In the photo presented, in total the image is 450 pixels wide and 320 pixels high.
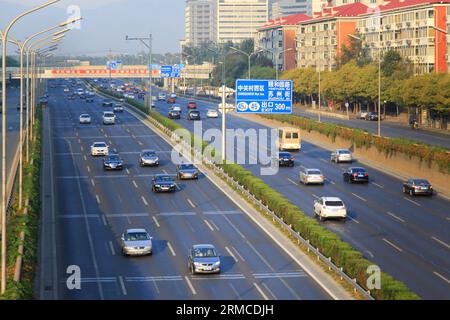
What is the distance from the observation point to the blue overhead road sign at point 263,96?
71438 millimetres

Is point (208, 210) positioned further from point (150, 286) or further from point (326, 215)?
point (150, 286)

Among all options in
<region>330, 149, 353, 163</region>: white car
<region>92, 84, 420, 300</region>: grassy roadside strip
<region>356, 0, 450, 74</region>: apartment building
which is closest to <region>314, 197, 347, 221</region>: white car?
<region>92, 84, 420, 300</region>: grassy roadside strip

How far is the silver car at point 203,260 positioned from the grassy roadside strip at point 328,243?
4.53 m

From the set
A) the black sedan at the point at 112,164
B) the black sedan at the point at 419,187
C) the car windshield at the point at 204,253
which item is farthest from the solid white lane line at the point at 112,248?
the black sedan at the point at 112,164

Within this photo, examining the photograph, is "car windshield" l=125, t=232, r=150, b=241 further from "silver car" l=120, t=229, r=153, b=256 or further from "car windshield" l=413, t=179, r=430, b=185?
"car windshield" l=413, t=179, r=430, b=185

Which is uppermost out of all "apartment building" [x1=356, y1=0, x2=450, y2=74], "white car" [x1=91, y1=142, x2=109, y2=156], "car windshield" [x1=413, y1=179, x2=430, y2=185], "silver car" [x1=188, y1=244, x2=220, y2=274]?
"apartment building" [x1=356, y1=0, x2=450, y2=74]

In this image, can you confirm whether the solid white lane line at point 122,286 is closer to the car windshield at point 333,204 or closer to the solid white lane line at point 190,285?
the solid white lane line at point 190,285

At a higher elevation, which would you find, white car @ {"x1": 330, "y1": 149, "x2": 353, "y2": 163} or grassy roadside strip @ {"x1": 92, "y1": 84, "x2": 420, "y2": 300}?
white car @ {"x1": 330, "y1": 149, "x2": 353, "y2": 163}

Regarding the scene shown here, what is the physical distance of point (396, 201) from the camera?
5728cm

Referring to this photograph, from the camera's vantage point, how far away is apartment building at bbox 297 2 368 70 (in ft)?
522

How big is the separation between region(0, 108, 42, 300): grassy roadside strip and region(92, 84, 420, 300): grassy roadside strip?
1133 centimetres

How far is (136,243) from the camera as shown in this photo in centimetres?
4181
